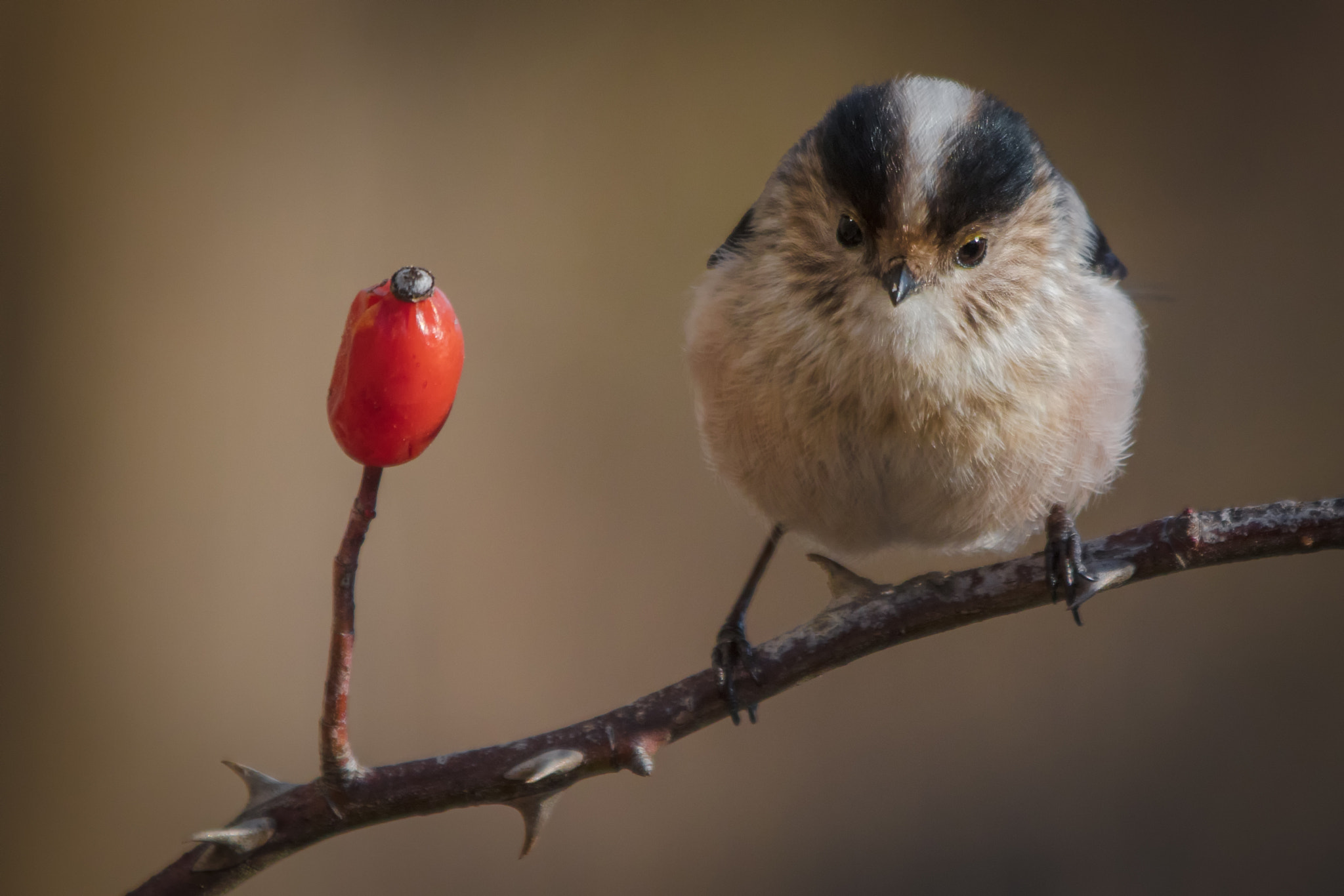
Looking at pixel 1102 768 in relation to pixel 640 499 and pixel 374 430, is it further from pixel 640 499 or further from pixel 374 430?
pixel 374 430

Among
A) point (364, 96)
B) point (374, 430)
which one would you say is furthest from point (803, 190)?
point (364, 96)

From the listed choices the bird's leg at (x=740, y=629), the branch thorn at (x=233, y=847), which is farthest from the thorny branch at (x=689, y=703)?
the bird's leg at (x=740, y=629)

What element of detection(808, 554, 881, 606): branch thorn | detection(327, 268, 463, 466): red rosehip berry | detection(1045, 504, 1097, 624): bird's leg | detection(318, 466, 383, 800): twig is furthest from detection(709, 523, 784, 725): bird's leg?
detection(327, 268, 463, 466): red rosehip berry

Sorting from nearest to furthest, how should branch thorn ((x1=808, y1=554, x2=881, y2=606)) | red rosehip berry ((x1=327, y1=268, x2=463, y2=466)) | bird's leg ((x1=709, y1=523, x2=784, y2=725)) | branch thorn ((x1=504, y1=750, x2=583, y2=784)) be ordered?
red rosehip berry ((x1=327, y1=268, x2=463, y2=466)) → branch thorn ((x1=504, y1=750, x2=583, y2=784)) → branch thorn ((x1=808, y1=554, x2=881, y2=606)) → bird's leg ((x1=709, y1=523, x2=784, y2=725))

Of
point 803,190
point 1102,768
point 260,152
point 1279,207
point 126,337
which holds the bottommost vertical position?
point 1102,768

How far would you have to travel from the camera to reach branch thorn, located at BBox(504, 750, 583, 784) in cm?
54

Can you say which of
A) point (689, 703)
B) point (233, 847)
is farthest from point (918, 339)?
point (233, 847)

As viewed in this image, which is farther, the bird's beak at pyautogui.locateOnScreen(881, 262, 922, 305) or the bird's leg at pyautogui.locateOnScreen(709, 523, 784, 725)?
the bird's leg at pyautogui.locateOnScreen(709, 523, 784, 725)

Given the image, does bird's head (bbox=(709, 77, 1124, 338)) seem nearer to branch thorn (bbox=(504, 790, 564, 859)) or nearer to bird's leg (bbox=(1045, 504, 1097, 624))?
bird's leg (bbox=(1045, 504, 1097, 624))

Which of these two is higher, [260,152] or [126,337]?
[260,152]

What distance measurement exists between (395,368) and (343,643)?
5.3 inches

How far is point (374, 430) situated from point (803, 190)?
57 centimetres

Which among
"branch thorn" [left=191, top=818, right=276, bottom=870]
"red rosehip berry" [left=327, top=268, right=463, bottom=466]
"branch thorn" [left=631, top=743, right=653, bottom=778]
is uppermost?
"red rosehip berry" [left=327, top=268, right=463, bottom=466]

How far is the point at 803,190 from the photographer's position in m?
0.91
